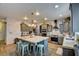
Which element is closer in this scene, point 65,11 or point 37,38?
point 65,11

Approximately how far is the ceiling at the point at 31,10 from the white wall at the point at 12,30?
0.13 m

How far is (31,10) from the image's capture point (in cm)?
235

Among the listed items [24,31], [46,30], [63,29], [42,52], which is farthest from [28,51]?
[63,29]

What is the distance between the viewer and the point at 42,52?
240 centimetres

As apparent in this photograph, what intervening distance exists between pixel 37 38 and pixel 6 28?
2.74 feet

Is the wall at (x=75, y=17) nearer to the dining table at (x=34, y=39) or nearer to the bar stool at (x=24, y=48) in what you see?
the dining table at (x=34, y=39)

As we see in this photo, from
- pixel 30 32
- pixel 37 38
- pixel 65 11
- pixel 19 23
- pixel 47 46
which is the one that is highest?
pixel 65 11

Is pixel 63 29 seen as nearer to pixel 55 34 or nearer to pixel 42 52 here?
pixel 55 34

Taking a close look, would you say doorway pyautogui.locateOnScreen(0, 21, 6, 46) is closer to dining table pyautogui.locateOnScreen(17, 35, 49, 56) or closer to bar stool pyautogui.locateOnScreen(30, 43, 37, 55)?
dining table pyautogui.locateOnScreen(17, 35, 49, 56)

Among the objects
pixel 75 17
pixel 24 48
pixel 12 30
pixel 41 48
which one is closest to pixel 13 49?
pixel 24 48

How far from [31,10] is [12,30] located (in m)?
0.71

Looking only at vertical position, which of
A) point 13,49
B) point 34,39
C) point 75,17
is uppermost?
point 75,17

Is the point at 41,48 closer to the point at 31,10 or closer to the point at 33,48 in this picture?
the point at 33,48

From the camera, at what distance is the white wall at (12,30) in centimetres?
244
